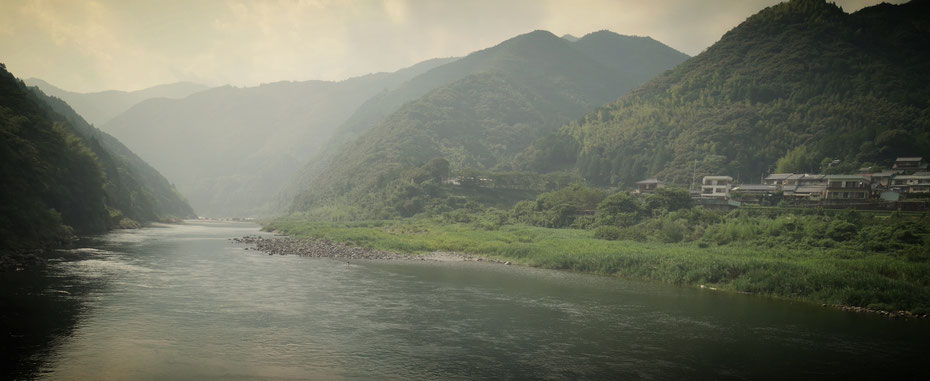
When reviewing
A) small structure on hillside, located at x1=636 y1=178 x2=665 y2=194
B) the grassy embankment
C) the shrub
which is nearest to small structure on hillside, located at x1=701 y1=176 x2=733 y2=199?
small structure on hillside, located at x1=636 y1=178 x2=665 y2=194

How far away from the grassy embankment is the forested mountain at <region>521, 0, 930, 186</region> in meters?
50.0

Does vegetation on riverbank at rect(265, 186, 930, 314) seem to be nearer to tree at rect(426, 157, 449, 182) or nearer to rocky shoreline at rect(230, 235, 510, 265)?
rocky shoreline at rect(230, 235, 510, 265)

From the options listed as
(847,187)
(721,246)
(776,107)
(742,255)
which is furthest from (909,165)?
(742,255)

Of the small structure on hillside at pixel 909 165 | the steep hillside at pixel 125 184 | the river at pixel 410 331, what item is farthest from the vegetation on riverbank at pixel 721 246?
the small structure on hillside at pixel 909 165

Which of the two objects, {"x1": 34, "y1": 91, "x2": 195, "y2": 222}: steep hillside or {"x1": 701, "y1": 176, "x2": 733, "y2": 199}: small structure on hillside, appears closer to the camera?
{"x1": 34, "y1": 91, "x2": 195, "y2": 222}: steep hillside

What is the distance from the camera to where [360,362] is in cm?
1748

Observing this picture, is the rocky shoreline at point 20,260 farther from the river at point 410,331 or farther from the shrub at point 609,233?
the shrub at point 609,233

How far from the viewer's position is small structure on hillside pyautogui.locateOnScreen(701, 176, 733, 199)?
3462 inches

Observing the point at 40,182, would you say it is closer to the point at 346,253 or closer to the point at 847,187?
the point at 346,253

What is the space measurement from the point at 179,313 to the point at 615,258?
109 ft

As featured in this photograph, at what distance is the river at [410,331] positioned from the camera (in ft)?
55.3

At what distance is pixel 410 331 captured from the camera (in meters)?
21.7

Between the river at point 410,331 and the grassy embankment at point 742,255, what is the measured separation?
281cm

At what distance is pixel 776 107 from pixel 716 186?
38.9 m
